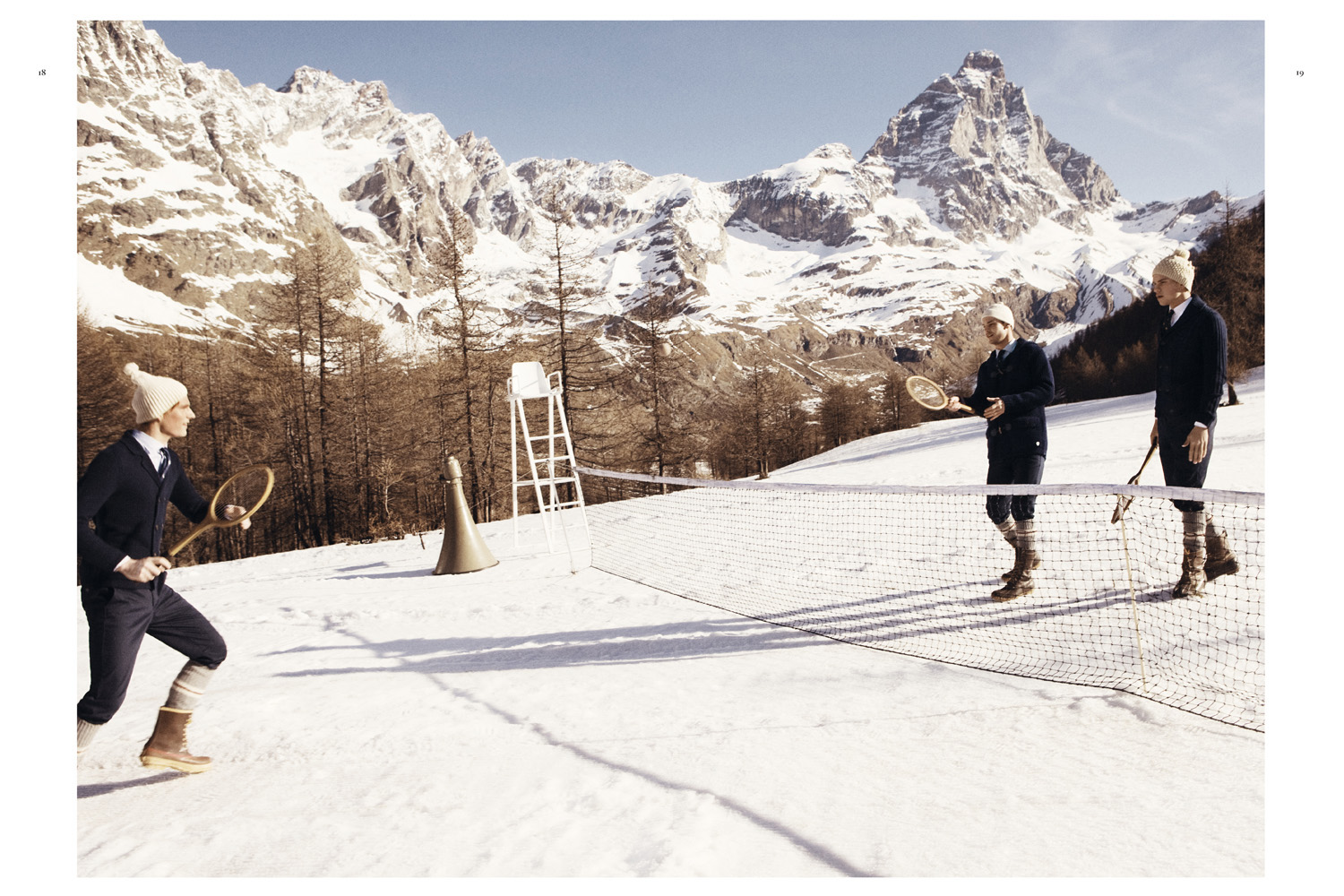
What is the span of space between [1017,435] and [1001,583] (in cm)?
125

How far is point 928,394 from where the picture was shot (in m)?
4.96

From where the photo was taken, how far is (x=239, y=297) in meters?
182

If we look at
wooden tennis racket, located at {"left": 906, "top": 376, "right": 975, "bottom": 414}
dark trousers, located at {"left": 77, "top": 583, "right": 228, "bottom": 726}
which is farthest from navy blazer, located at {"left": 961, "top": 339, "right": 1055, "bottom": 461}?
dark trousers, located at {"left": 77, "top": 583, "right": 228, "bottom": 726}

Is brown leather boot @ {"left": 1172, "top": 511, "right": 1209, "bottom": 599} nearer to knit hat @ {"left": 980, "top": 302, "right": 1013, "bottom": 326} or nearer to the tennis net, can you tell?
the tennis net

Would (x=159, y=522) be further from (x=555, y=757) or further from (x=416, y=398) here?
(x=416, y=398)

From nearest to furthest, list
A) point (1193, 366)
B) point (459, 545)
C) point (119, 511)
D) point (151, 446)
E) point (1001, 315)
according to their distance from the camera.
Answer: point (119, 511) → point (151, 446) → point (1193, 366) → point (1001, 315) → point (459, 545)

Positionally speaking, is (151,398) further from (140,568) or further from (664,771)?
(664,771)

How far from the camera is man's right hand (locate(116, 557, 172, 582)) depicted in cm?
270

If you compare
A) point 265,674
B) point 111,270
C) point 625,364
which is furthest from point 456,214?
point 111,270

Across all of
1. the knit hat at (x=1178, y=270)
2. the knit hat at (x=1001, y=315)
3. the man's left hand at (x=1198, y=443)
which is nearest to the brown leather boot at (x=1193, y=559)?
the man's left hand at (x=1198, y=443)

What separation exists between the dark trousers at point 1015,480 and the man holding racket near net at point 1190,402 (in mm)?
705

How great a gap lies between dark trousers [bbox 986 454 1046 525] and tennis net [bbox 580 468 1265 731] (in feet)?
0.75

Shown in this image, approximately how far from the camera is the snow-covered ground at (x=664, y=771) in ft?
7.35

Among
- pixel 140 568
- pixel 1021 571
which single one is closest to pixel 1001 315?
pixel 1021 571
